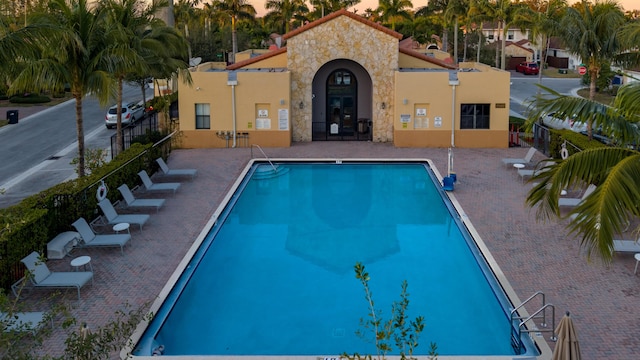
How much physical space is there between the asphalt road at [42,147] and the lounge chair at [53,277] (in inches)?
272

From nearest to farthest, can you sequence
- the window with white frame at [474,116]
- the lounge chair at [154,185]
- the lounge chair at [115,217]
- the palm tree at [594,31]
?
the lounge chair at [115,217], the lounge chair at [154,185], the palm tree at [594,31], the window with white frame at [474,116]

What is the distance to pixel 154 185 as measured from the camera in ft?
68.7

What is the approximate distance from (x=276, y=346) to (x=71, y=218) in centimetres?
737

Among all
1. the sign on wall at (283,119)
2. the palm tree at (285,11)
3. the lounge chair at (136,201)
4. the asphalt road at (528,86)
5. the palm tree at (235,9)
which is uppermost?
the palm tree at (285,11)

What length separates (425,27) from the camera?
6756 centimetres

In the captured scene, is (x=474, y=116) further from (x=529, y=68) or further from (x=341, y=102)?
(x=529, y=68)

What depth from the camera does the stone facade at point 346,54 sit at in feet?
95.0

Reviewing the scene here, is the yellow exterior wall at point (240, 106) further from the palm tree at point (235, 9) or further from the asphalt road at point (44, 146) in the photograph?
the palm tree at point (235, 9)

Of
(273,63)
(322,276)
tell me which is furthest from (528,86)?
(322,276)

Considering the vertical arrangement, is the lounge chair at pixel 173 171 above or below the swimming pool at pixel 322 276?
above

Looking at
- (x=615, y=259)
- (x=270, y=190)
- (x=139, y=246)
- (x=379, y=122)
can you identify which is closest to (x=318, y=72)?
(x=379, y=122)

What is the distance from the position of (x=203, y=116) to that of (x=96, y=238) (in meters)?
14.0

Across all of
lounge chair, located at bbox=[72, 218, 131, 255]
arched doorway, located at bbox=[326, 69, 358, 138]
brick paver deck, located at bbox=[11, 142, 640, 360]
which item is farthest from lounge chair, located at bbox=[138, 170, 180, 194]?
arched doorway, located at bbox=[326, 69, 358, 138]

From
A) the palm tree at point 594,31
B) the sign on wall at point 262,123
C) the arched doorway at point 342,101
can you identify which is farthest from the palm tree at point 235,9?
the palm tree at point 594,31
